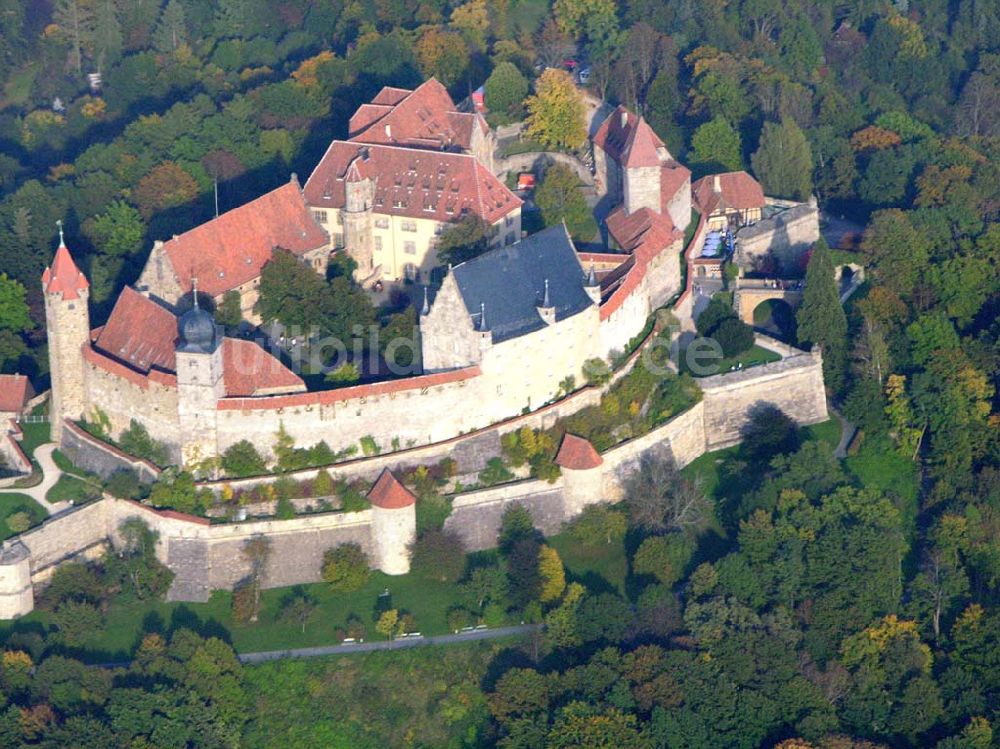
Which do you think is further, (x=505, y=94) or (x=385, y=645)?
(x=505, y=94)

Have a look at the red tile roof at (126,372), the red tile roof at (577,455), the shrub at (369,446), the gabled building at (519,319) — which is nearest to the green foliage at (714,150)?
the gabled building at (519,319)

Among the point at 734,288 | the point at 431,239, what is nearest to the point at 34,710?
the point at 431,239

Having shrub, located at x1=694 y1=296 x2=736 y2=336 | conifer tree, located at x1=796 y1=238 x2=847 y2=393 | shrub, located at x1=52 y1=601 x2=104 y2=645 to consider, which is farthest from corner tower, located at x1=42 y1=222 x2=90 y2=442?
conifer tree, located at x1=796 y1=238 x2=847 y2=393

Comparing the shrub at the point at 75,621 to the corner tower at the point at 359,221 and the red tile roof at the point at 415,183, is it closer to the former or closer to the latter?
the corner tower at the point at 359,221

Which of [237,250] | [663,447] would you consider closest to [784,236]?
[663,447]

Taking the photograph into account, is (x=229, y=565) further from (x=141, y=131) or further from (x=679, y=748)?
(x=141, y=131)

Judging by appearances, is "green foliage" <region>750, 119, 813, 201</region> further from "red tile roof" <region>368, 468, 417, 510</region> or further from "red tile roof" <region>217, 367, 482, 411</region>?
"red tile roof" <region>368, 468, 417, 510</region>

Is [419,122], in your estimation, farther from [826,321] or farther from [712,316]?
[826,321]
